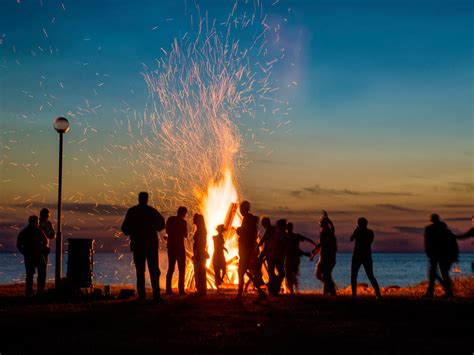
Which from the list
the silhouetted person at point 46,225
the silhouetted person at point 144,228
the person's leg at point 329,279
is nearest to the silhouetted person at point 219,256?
the person's leg at point 329,279

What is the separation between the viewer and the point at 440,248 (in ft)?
54.7

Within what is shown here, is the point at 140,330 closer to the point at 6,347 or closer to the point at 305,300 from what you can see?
the point at 6,347

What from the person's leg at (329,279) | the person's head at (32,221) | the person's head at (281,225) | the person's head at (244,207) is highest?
the person's head at (244,207)

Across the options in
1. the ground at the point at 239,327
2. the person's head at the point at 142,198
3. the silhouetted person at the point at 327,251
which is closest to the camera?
the ground at the point at 239,327

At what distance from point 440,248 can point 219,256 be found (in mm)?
5922

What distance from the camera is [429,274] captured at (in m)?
17.0

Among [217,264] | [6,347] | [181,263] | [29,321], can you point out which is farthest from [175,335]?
[217,264]

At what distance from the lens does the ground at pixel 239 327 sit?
888cm

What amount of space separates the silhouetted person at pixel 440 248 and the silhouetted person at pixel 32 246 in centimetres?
Answer: 853

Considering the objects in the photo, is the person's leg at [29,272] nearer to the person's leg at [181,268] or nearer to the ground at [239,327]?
the ground at [239,327]

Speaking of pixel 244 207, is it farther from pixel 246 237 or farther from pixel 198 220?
pixel 198 220

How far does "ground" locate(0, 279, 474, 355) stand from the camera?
8.88 meters

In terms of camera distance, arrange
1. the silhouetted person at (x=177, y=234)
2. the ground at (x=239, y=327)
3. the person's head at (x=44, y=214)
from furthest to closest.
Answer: the person's head at (x=44, y=214), the silhouetted person at (x=177, y=234), the ground at (x=239, y=327)

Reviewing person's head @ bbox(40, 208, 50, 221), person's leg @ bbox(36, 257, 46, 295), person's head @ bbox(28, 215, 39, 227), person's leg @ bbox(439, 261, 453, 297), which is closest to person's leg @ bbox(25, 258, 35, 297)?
person's leg @ bbox(36, 257, 46, 295)
